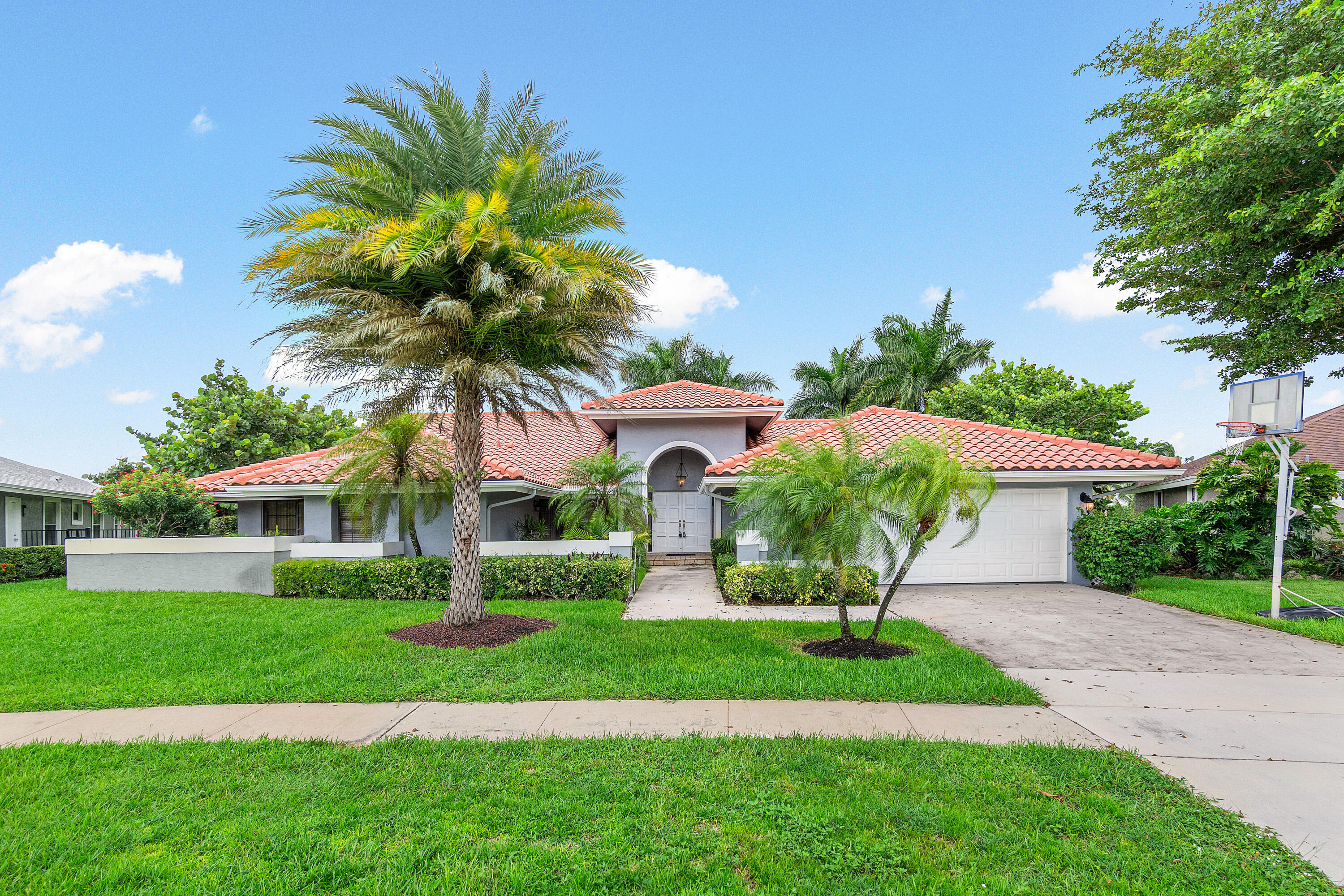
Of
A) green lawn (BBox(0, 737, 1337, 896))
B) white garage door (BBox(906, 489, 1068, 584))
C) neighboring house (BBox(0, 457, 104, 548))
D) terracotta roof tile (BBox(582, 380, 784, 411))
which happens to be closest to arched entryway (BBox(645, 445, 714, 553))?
terracotta roof tile (BBox(582, 380, 784, 411))

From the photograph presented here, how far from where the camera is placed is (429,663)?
7.23m

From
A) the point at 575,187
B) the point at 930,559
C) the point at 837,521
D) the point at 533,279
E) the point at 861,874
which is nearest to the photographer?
the point at 861,874

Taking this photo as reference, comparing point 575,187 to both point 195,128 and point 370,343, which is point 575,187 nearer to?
point 370,343

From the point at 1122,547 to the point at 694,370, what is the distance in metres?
18.8

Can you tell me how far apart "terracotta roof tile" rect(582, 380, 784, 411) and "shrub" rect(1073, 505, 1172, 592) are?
25.4 ft

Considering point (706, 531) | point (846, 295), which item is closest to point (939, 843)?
point (706, 531)

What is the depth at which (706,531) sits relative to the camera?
60.6ft

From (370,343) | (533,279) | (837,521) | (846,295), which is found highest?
(846,295)

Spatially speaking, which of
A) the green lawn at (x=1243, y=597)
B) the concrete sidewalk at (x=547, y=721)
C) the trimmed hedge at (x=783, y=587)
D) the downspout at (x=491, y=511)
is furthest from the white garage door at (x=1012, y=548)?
the downspout at (x=491, y=511)

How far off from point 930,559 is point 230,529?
85.8ft

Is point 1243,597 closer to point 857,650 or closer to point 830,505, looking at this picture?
point 857,650

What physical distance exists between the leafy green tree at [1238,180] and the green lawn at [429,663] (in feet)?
35.2

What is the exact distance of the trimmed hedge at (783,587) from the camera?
37.3 ft

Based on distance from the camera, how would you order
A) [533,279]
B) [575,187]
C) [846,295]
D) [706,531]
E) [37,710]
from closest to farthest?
1. [37,710]
2. [533,279]
3. [575,187]
4. [706,531]
5. [846,295]
